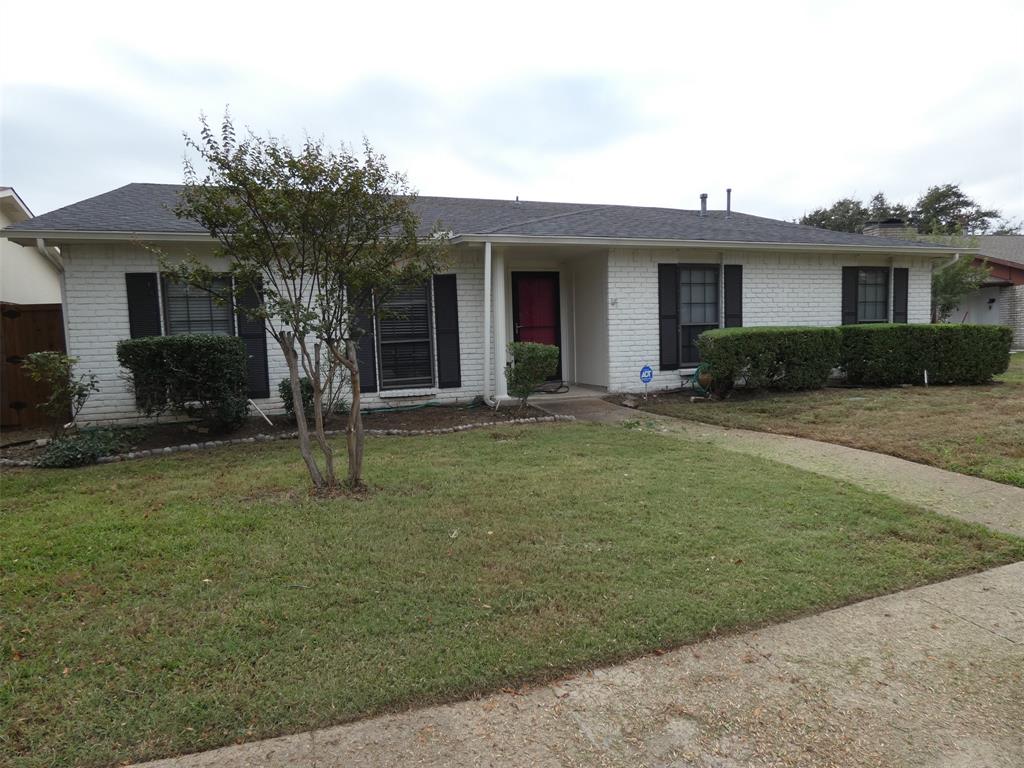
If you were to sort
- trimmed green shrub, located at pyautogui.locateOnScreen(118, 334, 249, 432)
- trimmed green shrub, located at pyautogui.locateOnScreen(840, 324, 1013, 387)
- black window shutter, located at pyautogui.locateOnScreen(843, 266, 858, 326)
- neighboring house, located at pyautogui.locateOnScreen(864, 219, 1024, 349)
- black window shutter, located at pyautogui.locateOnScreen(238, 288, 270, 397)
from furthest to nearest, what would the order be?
1. neighboring house, located at pyautogui.locateOnScreen(864, 219, 1024, 349)
2. black window shutter, located at pyautogui.locateOnScreen(843, 266, 858, 326)
3. trimmed green shrub, located at pyautogui.locateOnScreen(840, 324, 1013, 387)
4. black window shutter, located at pyautogui.locateOnScreen(238, 288, 270, 397)
5. trimmed green shrub, located at pyautogui.locateOnScreen(118, 334, 249, 432)

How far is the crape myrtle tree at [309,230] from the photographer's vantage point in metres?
4.25

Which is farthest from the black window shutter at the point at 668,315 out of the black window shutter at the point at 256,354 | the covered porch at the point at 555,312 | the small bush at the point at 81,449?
the small bush at the point at 81,449

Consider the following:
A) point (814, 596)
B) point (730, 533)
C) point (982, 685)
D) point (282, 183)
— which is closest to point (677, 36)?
point (282, 183)

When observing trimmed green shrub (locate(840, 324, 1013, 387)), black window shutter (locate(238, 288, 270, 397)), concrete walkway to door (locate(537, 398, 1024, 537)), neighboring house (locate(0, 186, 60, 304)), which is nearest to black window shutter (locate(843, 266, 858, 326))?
trimmed green shrub (locate(840, 324, 1013, 387))

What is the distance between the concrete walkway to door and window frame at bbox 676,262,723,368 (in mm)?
2711

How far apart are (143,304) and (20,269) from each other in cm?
532

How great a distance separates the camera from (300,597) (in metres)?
3.04

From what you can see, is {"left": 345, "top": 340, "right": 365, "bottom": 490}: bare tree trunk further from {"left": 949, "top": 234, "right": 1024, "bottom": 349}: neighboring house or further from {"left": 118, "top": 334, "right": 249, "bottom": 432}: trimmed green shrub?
{"left": 949, "top": 234, "right": 1024, "bottom": 349}: neighboring house

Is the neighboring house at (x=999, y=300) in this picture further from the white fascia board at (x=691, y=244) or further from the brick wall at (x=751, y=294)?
the white fascia board at (x=691, y=244)

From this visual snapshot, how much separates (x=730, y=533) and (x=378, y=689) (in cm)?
258

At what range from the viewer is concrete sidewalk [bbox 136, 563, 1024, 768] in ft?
6.42

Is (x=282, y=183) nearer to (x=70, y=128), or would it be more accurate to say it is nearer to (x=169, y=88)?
(x=169, y=88)

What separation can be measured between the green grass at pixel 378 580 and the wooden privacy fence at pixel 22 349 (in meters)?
4.76

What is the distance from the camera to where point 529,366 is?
8.28m
